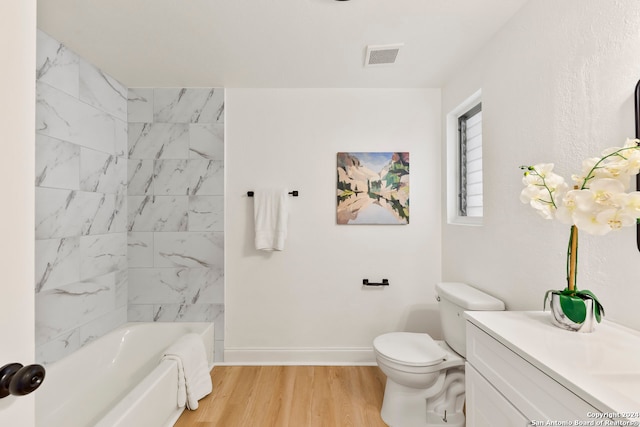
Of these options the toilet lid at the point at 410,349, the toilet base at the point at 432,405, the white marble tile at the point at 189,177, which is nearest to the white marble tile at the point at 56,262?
the white marble tile at the point at 189,177

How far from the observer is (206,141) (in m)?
2.62

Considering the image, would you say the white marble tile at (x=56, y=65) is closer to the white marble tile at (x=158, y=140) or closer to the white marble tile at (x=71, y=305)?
the white marble tile at (x=158, y=140)

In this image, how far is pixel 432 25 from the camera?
177 centimetres

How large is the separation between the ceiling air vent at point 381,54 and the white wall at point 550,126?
540mm

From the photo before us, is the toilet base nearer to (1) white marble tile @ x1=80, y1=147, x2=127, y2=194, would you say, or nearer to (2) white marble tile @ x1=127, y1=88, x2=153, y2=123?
(1) white marble tile @ x1=80, y1=147, x2=127, y2=194

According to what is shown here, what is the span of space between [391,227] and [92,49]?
7.97ft

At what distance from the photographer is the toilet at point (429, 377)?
176 cm

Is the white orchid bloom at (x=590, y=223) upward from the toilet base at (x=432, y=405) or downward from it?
upward

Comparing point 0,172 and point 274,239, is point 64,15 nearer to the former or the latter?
point 0,172

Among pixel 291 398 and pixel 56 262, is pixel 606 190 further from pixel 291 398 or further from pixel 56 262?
pixel 56 262

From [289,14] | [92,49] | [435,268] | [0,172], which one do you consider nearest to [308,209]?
[435,268]

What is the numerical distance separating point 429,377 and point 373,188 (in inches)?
55.7

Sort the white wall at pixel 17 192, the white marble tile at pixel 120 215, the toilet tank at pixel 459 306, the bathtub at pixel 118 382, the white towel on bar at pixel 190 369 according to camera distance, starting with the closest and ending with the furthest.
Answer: the white wall at pixel 17 192
the bathtub at pixel 118 382
the toilet tank at pixel 459 306
the white towel on bar at pixel 190 369
the white marble tile at pixel 120 215

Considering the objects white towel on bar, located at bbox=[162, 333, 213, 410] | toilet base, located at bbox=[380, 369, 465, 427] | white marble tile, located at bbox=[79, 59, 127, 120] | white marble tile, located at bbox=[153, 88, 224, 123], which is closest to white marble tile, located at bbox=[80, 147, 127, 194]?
white marble tile, located at bbox=[79, 59, 127, 120]
